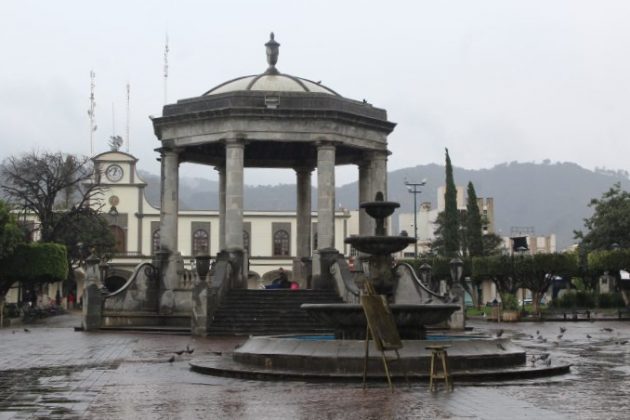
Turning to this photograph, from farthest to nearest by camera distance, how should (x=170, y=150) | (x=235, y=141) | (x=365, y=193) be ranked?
(x=365, y=193) → (x=170, y=150) → (x=235, y=141)

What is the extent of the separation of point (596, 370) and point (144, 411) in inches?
350

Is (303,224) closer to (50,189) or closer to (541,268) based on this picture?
(541,268)

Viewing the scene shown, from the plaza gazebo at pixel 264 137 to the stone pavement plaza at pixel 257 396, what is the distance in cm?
1413

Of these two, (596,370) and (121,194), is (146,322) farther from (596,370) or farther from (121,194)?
(121,194)

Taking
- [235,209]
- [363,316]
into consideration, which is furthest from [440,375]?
[235,209]

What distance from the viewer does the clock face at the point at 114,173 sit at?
89.2 metres

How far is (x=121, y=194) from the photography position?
89.6 m

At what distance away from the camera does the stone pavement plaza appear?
11.0 metres

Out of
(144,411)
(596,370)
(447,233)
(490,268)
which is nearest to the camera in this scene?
(144,411)

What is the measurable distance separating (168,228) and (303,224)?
6059 mm

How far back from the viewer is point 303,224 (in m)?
38.4

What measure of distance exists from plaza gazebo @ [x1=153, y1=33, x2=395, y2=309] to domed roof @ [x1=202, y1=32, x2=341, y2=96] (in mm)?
37

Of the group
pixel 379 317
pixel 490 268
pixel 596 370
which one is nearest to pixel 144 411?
pixel 379 317

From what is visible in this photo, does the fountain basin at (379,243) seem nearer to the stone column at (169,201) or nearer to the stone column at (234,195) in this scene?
the stone column at (234,195)
